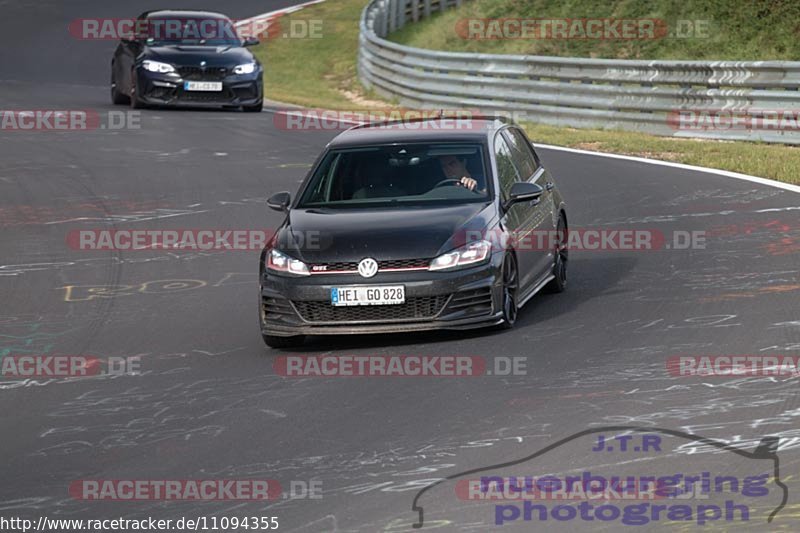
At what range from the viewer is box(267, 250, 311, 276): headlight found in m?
11.0

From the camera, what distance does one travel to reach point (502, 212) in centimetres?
1161

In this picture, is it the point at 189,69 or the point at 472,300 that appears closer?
the point at 472,300

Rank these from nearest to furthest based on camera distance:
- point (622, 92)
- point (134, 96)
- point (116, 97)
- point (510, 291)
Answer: point (510, 291)
point (622, 92)
point (134, 96)
point (116, 97)

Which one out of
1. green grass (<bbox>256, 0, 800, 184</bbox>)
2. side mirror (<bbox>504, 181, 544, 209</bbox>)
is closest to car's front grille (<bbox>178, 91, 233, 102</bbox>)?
green grass (<bbox>256, 0, 800, 184</bbox>)

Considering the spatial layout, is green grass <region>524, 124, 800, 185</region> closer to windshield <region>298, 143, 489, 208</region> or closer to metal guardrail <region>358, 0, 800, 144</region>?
metal guardrail <region>358, 0, 800, 144</region>

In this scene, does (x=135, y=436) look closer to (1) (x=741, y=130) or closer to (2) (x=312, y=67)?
(1) (x=741, y=130)

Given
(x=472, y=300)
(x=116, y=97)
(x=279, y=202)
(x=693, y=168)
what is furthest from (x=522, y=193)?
(x=116, y=97)

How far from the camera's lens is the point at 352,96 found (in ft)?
116

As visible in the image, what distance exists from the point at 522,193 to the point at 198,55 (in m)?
17.1

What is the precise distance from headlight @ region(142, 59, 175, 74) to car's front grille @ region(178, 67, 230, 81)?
185 millimetres

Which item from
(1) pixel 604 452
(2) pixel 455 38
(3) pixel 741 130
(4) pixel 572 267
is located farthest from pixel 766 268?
(2) pixel 455 38

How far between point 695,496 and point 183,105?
78.5ft

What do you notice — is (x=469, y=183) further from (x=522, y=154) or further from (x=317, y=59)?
(x=317, y=59)

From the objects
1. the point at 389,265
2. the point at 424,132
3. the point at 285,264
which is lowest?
the point at 285,264
